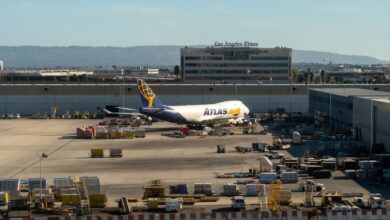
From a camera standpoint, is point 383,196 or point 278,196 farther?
point 383,196

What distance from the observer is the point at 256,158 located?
66.4 m

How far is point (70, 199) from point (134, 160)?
23.1m

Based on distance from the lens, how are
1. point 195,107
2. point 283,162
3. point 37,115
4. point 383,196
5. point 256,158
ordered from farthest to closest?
1. point 37,115
2. point 195,107
3. point 256,158
4. point 283,162
5. point 383,196

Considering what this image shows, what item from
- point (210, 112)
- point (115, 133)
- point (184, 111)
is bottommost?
point (115, 133)

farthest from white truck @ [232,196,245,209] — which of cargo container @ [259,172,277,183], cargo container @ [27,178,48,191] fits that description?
cargo container @ [27,178,48,191]

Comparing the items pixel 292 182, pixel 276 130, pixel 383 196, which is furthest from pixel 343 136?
pixel 383 196

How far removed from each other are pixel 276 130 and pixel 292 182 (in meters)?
43.8

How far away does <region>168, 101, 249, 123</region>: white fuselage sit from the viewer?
9216cm

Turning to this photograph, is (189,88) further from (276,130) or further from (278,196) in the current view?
(278,196)

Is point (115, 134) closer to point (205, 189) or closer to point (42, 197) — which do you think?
point (205, 189)

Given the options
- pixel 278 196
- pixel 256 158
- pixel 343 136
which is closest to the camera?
pixel 278 196

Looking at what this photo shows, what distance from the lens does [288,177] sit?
Answer: 51.7m

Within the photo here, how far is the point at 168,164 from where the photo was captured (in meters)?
62.1

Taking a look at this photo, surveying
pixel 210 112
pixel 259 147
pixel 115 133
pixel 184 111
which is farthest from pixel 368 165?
pixel 210 112
